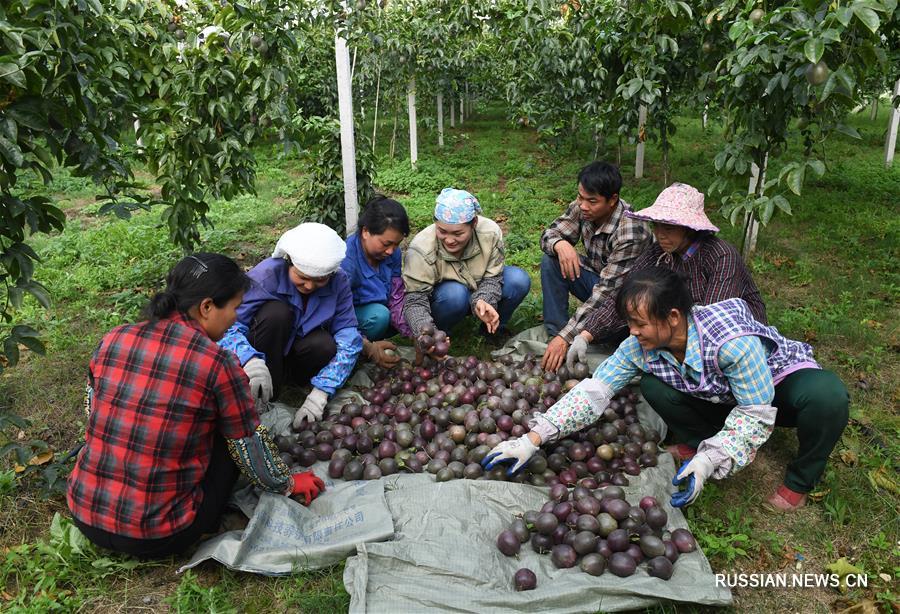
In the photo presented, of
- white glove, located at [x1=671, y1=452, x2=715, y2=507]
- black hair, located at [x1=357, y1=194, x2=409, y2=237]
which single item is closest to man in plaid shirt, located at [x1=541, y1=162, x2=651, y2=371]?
black hair, located at [x1=357, y1=194, x2=409, y2=237]

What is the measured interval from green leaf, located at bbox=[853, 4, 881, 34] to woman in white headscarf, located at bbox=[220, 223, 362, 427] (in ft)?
8.21

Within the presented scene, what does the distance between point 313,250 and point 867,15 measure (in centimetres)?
262

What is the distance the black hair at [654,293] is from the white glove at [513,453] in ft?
2.45

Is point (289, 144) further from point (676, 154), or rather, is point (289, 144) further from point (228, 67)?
point (676, 154)

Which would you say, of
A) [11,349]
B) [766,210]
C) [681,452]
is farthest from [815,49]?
[11,349]

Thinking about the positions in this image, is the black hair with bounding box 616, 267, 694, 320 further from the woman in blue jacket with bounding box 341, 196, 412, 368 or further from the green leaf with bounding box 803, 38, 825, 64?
the woman in blue jacket with bounding box 341, 196, 412, 368

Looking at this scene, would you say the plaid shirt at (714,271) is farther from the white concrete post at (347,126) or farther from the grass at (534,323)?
the white concrete post at (347,126)

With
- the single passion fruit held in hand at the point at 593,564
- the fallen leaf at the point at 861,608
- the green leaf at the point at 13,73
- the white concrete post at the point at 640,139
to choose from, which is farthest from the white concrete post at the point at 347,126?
the white concrete post at the point at 640,139

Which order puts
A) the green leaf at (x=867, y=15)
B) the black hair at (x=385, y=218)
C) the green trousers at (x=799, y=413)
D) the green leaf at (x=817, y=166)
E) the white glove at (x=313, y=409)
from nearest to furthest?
the green leaf at (x=867, y=15) < the green trousers at (x=799, y=413) < the green leaf at (x=817, y=166) < the white glove at (x=313, y=409) < the black hair at (x=385, y=218)

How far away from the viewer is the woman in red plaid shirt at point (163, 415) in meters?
2.21

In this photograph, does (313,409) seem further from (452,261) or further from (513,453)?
(452,261)

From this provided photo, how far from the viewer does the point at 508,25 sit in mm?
7875

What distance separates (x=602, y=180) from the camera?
3.69 m

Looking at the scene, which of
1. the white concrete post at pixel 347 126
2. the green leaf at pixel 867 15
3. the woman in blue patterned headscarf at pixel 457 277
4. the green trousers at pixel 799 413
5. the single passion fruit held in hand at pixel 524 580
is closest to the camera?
the single passion fruit held in hand at pixel 524 580
